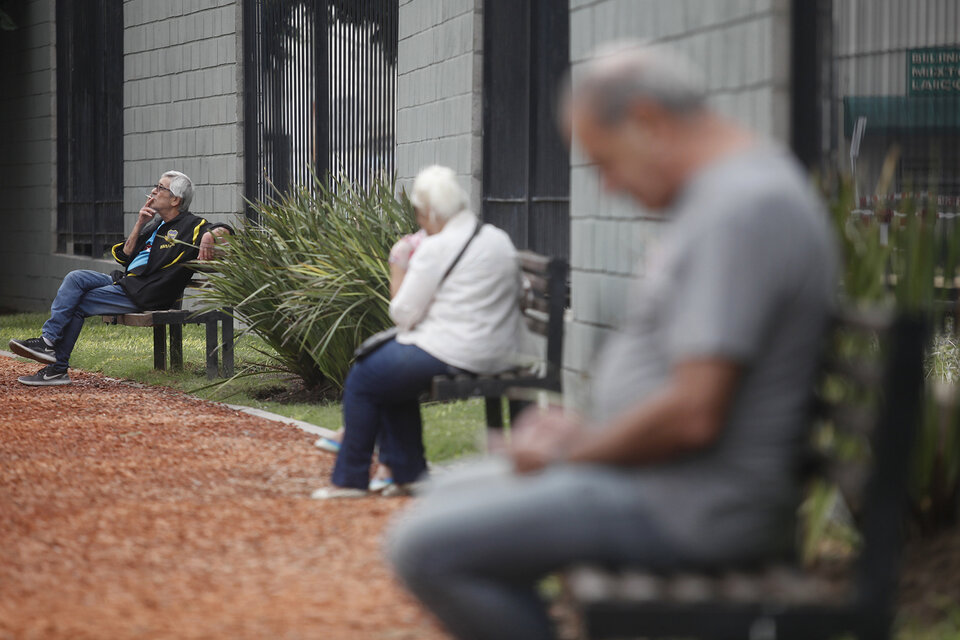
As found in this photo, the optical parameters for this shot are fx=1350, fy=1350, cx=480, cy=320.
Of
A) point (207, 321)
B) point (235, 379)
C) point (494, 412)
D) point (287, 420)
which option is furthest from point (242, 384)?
point (494, 412)

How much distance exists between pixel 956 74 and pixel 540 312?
1921mm

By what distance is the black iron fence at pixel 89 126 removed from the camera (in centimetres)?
1741

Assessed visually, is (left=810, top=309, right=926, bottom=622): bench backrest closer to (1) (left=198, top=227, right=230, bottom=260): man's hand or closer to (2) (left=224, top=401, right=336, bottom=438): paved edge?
(2) (left=224, top=401, right=336, bottom=438): paved edge

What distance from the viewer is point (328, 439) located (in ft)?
20.9

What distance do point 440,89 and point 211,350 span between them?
2.65m

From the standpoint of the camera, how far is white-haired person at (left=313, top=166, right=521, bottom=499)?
5566mm

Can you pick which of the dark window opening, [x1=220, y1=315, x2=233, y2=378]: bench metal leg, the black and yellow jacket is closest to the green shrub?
the dark window opening

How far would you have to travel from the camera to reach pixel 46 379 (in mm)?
10016

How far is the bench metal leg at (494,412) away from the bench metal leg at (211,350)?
4688 millimetres

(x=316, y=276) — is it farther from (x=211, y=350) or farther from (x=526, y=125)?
(x=211, y=350)

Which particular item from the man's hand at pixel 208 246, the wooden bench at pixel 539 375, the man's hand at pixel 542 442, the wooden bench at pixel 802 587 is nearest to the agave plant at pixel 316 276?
the man's hand at pixel 208 246

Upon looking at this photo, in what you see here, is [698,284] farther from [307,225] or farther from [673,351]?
[307,225]

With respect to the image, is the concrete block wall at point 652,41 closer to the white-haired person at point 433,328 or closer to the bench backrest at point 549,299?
the bench backrest at point 549,299

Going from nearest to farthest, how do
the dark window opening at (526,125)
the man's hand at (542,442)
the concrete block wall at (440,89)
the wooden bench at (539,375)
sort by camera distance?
1. the man's hand at (542,442)
2. the wooden bench at (539,375)
3. the dark window opening at (526,125)
4. the concrete block wall at (440,89)
